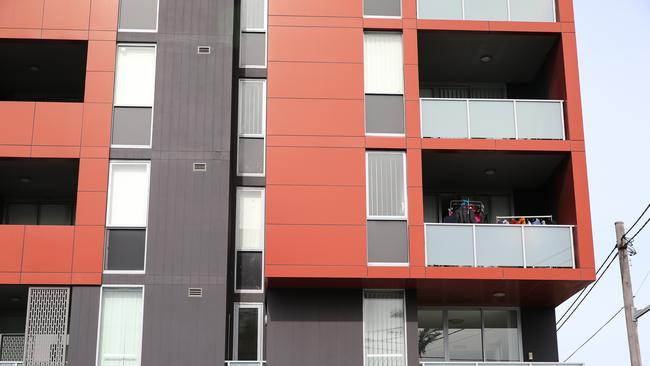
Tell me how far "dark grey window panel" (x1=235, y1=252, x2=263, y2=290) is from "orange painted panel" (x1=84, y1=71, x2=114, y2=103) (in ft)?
17.7

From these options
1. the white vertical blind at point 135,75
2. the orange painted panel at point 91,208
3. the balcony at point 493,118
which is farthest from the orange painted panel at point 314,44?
the orange painted panel at point 91,208

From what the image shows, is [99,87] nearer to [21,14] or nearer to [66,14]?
[66,14]

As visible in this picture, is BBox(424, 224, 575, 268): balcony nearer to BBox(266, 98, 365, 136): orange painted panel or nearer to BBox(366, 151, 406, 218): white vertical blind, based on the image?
BBox(366, 151, 406, 218): white vertical blind

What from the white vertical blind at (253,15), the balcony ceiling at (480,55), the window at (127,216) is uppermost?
the white vertical blind at (253,15)

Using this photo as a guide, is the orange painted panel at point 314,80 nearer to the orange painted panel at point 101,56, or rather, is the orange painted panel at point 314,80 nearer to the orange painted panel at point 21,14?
the orange painted panel at point 101,56

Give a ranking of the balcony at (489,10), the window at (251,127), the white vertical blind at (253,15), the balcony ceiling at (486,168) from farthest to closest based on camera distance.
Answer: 1. the white vertical blind at (253,15)
2. the balcony at (489,10)
3. the window at (251,127)
4. the balcony ceiling at (486,168)

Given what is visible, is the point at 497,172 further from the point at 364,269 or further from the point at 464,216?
the point at 364,269

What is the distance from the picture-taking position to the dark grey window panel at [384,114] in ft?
88.7

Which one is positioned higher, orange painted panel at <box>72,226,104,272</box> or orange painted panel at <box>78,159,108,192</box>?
orange painted panel at <box>78,159,108,192</box>

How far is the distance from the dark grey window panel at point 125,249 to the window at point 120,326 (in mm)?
551

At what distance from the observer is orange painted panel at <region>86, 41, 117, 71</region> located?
2723 cm

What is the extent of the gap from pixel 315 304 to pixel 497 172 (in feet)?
21.5

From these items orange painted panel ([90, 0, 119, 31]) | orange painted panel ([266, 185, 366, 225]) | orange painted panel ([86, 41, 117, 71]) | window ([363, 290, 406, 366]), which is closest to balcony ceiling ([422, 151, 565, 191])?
orange painted panel ([266, 185, 366, 225])

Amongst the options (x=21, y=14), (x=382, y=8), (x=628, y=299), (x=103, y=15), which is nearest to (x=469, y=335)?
(x=628, y=299)
